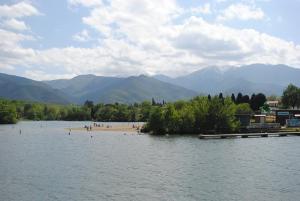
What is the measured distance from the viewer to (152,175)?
6625 centimetres

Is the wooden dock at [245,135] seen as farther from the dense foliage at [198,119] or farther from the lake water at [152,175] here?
the lake water at [152,175]

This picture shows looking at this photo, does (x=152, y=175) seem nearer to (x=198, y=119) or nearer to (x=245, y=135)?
(x=245, y=135)

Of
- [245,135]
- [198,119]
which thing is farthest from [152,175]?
[198,119]

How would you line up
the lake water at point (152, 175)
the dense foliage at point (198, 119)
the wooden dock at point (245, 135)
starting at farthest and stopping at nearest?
the dense foliage at point (198, 119), the wooden dock at point (245, 135), the lake water at point (152, 175)

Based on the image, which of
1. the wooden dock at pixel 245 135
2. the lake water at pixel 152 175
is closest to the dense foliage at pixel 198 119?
the wooden dock at pixel 245 135

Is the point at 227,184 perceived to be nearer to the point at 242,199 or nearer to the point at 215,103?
the point at 242,199

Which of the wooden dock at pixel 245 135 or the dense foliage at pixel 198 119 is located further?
the dense foliage at pixel 198 119

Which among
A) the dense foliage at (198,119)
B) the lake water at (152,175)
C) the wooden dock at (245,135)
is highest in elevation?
the dense foliage at (198,119)

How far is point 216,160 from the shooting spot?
278 feet

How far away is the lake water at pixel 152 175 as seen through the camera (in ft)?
174

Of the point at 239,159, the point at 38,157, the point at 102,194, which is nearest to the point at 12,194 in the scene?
the point at 102,194

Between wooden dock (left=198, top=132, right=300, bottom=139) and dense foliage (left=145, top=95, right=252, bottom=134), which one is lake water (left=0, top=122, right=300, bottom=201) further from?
dense foliage (left=145, top=95, right=252, bottom=134)

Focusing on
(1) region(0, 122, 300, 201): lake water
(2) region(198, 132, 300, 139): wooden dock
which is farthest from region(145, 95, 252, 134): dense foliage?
(1) region(0, 122, 300, 201): lake water

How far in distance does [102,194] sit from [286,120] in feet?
494
